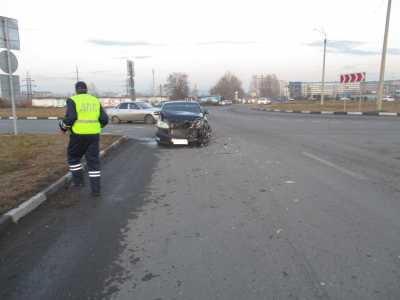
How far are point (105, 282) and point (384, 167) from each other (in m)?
6.92

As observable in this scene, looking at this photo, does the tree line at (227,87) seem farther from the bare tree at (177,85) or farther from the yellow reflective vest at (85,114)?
the yellow reflective vest at (85,114)

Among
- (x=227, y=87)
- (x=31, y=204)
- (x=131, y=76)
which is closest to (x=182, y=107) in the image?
(x=31, y=204)

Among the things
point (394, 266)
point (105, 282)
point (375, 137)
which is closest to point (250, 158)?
point (394, 266)

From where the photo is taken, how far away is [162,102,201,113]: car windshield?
12.6m

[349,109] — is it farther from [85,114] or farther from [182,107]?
[85,114]

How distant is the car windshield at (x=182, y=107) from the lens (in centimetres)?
1256

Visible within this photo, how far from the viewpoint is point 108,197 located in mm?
5613

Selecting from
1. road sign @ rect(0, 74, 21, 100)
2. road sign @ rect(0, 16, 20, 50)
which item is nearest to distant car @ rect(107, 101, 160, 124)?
road sign @ rect(0, 74, 21, 100)

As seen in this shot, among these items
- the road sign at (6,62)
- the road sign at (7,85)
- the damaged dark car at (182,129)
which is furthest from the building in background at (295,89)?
the road sign at (6,62)

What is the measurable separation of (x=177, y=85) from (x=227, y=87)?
40571 mm

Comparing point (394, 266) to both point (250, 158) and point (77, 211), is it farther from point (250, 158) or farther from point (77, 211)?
point (250, 158)

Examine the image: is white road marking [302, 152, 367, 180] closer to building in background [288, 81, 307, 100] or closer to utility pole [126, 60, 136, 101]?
utility pole [126, 60, 136, 101]

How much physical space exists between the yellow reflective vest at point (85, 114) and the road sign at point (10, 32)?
8.35 meters

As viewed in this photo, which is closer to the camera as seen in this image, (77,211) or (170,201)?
(77,211)
